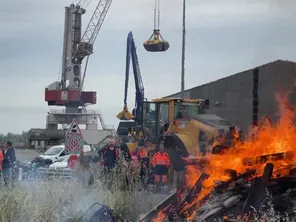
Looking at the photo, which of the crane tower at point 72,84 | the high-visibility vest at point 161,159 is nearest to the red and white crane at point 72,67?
the crane tower at point 72,84

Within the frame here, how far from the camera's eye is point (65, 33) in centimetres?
8550

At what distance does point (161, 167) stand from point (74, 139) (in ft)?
8.27

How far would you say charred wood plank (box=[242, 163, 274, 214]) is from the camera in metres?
7.77

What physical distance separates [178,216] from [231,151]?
1375mm

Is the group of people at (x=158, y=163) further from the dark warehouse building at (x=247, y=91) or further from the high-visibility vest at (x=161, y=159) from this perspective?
the dark warehouse building at (x=247, y=91)

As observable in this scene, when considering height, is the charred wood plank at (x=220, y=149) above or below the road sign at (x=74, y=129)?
below

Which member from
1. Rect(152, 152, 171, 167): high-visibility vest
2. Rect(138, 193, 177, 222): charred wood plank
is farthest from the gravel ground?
Rect(138, 193, 177, 222): charred wood plank

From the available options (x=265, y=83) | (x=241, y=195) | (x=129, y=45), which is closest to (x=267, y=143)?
(x=241, y=195)

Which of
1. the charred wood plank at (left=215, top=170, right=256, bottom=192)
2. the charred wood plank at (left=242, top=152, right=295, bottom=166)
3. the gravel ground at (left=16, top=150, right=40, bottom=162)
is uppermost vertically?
the charred wood plank at (left=242, top=152, right=295, bottom=166)

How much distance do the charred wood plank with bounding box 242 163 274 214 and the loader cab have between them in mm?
9447

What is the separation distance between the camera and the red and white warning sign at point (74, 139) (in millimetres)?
15266

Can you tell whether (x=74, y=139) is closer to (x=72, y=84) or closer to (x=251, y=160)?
(x=251, y=160)

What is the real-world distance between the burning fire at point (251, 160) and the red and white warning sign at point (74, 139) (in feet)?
19.9

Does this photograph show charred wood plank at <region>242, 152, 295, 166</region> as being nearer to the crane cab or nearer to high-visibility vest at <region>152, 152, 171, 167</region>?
high-visibility vest at <region>152, 152, 171, 167</region>
